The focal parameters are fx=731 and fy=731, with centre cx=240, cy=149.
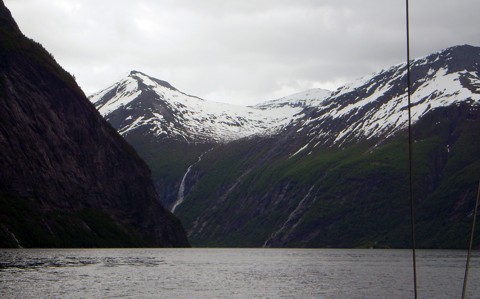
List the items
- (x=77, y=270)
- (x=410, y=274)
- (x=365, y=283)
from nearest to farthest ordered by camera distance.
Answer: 1. (x=365, y=283)
2. (x=77, y=270)
3. (x=410, y=274)

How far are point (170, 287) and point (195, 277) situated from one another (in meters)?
19.3

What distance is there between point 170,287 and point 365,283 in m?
28.9

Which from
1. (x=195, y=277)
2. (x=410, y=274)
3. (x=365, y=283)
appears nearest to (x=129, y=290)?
(x=195, y=277)

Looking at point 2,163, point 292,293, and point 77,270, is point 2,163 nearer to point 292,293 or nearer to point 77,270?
point 77,270

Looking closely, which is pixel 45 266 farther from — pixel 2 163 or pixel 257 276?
pixel 2 163

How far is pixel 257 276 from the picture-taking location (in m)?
112

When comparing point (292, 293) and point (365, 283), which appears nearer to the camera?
point (292, 293)

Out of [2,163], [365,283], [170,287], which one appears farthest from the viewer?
[2,163]

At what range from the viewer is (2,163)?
635 ft

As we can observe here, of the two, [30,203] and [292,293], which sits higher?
[30,203]

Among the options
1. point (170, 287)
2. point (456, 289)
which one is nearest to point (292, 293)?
point (170, 287)

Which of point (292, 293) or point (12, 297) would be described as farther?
point (292, 293)

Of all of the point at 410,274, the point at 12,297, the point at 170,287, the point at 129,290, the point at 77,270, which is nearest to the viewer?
the point at 12,297

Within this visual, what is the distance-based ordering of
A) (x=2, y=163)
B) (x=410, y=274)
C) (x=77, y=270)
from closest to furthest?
(x=77, y=270)
(x=410, y=274)
(x=2, y=163)
